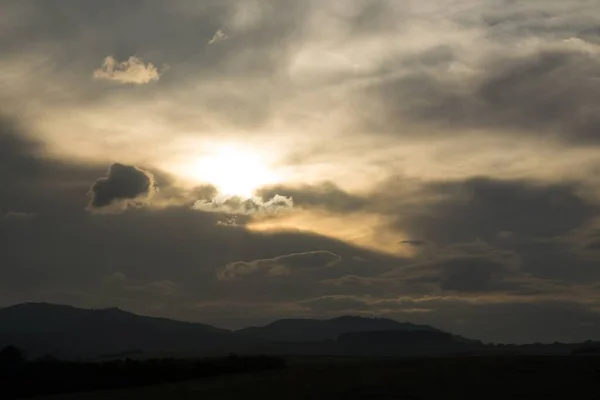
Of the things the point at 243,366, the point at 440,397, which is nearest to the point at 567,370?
the point at 440,397

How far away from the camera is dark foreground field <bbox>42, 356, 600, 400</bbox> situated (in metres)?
45.1

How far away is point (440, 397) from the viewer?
Answer: 1730 inches

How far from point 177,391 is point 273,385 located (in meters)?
5.90

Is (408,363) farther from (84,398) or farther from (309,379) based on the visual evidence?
(84,398)

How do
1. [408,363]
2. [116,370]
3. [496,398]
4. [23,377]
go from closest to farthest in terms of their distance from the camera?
[496,398]
[23,377]
[116,370]
[408,363]

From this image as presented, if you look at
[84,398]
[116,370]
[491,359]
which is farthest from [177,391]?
[491,359]

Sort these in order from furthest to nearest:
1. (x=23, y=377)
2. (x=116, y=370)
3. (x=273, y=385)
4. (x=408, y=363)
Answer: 1. (x=408, y=363)
2. (x=116, y=370)
3. (x=23, y=377)
4. (x=273, y=385)

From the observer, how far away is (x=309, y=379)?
53.1 meters

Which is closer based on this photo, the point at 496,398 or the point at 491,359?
the point at 496,398

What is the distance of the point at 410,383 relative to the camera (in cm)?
4862

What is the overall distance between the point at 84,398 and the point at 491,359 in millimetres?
30706

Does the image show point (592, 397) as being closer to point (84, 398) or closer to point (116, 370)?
point (84, 398)

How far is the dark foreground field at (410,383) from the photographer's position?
4509 cm

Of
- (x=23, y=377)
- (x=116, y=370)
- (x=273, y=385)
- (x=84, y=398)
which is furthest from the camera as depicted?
(x=116, y=370)
